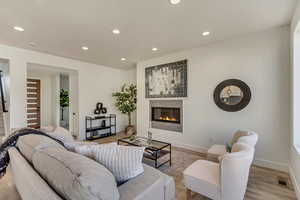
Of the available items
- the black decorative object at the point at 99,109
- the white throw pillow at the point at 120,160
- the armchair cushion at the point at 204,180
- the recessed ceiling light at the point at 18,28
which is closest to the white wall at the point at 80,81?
the black decorative object at the point at 99,109

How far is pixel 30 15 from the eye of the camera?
2275mm

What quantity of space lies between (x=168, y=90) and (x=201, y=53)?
1349 millimetres

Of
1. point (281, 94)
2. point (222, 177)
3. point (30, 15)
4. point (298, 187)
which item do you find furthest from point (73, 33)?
point (298, 187)

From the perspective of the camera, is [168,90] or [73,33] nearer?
[73,33]

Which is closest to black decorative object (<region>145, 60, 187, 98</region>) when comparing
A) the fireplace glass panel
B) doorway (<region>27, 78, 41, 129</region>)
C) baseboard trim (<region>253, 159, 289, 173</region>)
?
the fireplace glass panel

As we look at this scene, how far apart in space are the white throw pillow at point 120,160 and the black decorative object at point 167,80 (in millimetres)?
3039

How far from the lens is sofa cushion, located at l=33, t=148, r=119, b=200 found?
747mm

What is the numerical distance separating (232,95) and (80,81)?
4.54 m

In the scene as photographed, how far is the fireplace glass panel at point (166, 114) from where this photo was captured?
426cm

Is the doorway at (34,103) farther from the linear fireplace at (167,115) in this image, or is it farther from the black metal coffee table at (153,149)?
the black metal coffee table at (153,149)

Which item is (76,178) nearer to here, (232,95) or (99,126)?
(232,95)

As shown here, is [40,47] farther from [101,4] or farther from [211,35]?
[211,35]

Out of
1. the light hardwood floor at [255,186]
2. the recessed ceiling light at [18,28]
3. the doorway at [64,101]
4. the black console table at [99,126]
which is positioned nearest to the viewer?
the light hardwood floor at [255,186]

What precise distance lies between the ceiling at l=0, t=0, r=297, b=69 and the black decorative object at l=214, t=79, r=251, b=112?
1.06 meters
